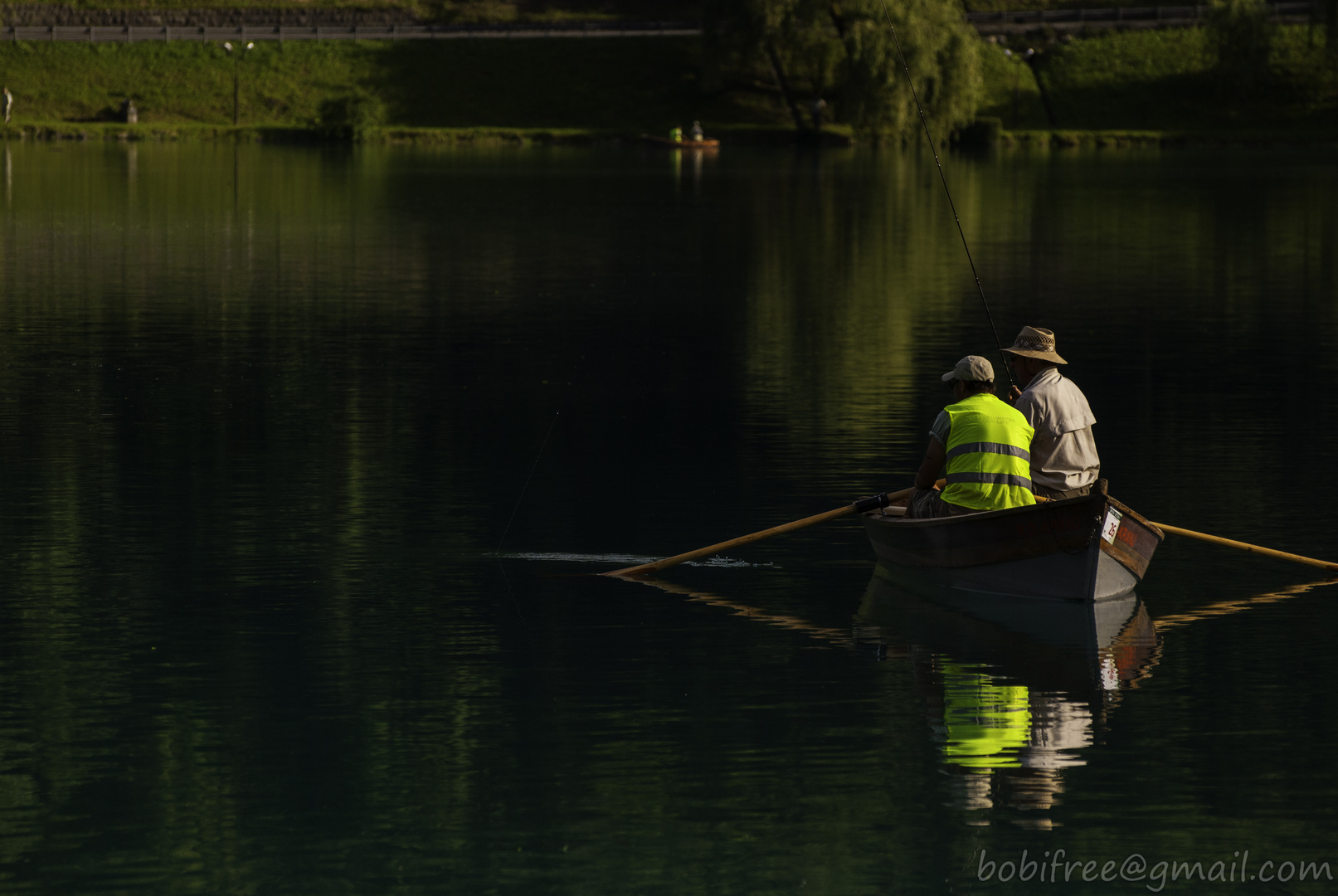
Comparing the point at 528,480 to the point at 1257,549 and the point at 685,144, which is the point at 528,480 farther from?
the point at 685,144

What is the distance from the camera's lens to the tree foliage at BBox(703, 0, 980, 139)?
94250mm

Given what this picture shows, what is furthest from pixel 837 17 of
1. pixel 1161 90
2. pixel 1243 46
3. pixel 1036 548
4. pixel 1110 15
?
pixel 1036 548

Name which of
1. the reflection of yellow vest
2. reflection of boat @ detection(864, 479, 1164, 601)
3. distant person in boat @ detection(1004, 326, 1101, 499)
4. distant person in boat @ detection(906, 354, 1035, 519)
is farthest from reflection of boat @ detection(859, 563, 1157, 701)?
distant person in boat @ detection(1004, 326, 1101, 499)

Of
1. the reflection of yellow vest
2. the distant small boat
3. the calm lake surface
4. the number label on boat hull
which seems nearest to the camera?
the calm lake surface

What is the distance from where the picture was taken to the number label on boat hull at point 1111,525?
1359 cm

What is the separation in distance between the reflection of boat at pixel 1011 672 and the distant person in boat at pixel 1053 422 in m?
0.95

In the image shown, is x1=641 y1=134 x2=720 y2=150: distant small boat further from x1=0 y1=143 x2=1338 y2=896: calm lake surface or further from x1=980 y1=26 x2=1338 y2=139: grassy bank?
x1=0 y1=143 x2=1338 y2=896: calm lake surface

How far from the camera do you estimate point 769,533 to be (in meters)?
15.2

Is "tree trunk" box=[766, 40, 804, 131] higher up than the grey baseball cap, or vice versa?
"tree trunk" box=[766, 40, 804, 131]

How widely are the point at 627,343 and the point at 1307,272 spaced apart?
59.9 feet

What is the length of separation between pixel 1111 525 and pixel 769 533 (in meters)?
2.83

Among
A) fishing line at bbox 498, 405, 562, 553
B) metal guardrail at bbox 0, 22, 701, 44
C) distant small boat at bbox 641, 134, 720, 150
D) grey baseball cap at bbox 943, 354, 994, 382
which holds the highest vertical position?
metal guardrail at bbox 0, 22, 701, 44

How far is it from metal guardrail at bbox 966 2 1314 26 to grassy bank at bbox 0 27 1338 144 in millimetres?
4843

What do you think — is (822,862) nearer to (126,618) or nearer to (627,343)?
(126,618)
